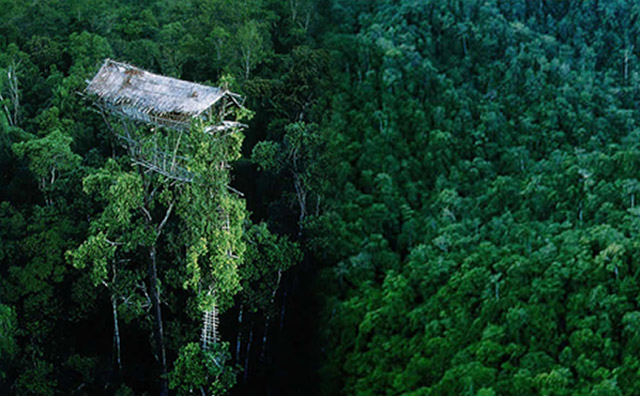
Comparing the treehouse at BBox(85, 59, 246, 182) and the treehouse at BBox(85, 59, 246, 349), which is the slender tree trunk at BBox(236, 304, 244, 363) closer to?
the treehouse at BBox(85, 59, 246, 349)

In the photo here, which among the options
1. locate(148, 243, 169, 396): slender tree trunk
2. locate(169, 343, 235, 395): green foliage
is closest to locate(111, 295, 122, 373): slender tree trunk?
locate(148, 243, 169, 396): slender tree trunk

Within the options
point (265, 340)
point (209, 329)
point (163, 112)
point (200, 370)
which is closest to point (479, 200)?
point (265, 340)

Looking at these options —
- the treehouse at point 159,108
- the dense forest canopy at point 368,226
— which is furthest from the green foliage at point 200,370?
the treehouse at point 159,108

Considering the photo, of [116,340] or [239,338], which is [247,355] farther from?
[116,340]

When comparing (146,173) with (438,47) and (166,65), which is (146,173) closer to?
(438,47)

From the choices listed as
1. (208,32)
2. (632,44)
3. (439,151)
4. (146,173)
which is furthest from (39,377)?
(632,44)

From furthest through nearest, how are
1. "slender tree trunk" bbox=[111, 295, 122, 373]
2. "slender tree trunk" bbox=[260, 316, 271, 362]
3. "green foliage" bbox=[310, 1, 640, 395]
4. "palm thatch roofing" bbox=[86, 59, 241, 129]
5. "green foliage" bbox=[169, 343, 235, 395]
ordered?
"slender tree trunk" bbox=[111, 295, 122, 373] < "slender tree trunk" bbox=[260, 316, 271, 362] < "green foliage" bbox=[310, 1, 640, 395] < "green foliage" bbox=[169, 343, 235, 395] < "palm thatch roofing" bbox=[86, 59, 241, 129]

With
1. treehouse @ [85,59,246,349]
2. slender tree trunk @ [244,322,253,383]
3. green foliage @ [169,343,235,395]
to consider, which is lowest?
slender tree trunk @ [244,322,253,383]
